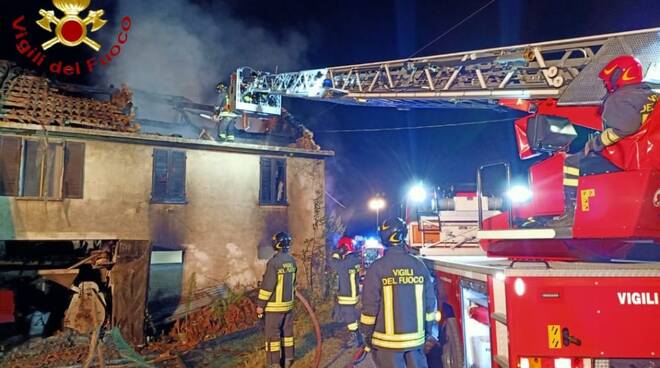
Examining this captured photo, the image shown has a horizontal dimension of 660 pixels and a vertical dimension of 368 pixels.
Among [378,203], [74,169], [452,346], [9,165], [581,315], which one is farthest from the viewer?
[378,203]

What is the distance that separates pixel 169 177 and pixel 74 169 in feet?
7.17

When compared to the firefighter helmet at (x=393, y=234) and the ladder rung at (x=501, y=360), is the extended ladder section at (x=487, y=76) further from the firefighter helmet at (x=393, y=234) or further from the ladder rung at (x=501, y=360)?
the ladder rung at (x=501, y=360)

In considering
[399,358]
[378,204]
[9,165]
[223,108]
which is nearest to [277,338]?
[399,358]

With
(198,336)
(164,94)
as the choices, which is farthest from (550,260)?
(164,94)

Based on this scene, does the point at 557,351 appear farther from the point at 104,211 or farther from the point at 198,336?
the point at 104,211

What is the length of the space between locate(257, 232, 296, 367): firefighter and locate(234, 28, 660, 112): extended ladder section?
290 centimetres

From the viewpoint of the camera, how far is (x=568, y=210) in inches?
154

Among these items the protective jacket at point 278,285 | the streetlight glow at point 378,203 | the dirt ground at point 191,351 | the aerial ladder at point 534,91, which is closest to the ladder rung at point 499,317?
the aerial ladder at point 534,91

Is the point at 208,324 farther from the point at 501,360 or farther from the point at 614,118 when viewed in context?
the point at 614,118

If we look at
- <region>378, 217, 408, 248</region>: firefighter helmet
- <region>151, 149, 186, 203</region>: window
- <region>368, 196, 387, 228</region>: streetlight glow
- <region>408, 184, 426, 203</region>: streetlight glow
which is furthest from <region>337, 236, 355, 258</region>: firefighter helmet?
<region>151, 149, 186, 203</region>: window

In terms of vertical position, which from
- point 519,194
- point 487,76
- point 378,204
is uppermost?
point 487,76

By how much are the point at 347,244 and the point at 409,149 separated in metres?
24.4

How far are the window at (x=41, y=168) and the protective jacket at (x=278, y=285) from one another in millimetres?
6982

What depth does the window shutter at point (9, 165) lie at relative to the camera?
1045 cm
